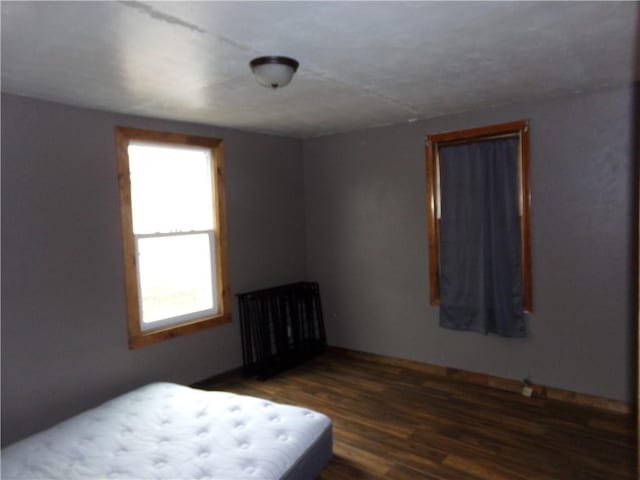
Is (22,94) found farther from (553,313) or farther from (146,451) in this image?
(553,313)

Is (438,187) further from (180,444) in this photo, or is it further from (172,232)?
(180,444)

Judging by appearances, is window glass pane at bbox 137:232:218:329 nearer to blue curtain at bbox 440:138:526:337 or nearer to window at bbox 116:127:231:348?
window at bbox 116:127:231:348

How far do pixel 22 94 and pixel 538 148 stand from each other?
3.62 metres

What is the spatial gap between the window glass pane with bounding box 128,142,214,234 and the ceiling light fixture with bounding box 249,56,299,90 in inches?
63.8

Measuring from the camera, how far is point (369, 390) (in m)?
3.71

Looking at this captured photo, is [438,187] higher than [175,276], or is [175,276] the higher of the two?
[438,187]

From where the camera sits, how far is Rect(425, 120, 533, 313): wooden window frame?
11.3 ft

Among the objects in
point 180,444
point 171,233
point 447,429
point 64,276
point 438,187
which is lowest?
point 447,429

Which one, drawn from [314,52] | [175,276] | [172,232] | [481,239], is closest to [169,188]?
[172,232]

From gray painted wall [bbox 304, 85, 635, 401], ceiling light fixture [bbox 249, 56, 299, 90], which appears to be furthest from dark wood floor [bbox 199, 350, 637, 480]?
ceiling light fixture [bbox 249, 56, 299, 90]

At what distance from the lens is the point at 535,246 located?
11.3ft

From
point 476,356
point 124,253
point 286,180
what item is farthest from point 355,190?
point 124,253

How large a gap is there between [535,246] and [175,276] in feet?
9.73

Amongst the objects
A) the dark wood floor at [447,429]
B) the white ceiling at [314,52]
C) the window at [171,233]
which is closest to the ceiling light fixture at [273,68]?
the white ceiling at [314,52]
